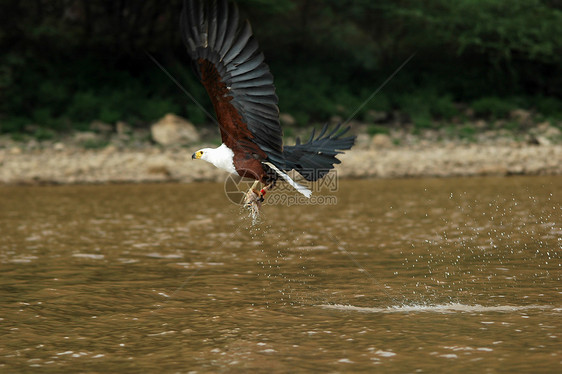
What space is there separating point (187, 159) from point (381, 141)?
188 inches

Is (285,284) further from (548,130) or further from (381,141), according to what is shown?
(548,130)

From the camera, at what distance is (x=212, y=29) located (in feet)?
19.4

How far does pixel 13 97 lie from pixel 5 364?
15.1 meters

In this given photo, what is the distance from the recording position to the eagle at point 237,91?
590 centimetres

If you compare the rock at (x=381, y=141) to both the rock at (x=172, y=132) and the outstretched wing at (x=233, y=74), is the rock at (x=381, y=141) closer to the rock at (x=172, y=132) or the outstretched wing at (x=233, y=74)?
the rock at (x=172, y=132)

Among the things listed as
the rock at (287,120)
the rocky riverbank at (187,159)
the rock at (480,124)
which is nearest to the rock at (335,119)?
the rock at (287,120)

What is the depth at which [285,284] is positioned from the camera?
24.6ft

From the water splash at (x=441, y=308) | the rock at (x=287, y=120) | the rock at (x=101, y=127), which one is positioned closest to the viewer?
the water splash at (x=441, y=308)

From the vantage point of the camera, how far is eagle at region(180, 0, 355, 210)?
5.90 m

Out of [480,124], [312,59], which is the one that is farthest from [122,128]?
[480,124]

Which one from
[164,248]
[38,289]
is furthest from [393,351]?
[164,248]

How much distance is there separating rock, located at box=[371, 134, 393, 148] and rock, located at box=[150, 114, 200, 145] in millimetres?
4144

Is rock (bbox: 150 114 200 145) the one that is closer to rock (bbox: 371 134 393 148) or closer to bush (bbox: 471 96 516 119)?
rock (bbox: 371 134 393 148)

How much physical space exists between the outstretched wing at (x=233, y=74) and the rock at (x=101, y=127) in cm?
1332
